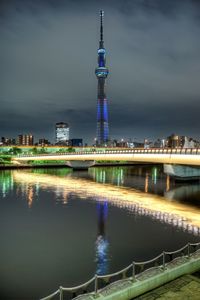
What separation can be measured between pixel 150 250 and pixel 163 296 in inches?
409

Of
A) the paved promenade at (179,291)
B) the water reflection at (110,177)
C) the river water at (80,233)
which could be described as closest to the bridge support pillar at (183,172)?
the water reflection at (110,177)

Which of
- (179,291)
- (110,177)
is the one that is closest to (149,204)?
(179,291)

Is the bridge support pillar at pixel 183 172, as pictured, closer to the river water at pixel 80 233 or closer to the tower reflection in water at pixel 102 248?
the river water at pixel 80 233

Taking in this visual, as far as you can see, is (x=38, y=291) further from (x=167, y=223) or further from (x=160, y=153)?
(x=160, y=153)

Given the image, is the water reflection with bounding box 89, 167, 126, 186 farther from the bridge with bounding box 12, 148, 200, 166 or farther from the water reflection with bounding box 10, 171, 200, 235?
the water reflection with bounding box 10, 171, 200, 235

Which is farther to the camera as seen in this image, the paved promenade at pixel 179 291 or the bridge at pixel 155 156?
the bridge at pixel 155 156

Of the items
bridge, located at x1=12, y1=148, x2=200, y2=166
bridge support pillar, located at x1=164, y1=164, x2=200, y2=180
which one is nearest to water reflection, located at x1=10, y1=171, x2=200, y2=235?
bridge, located at x1=12, y1=148, x2=200, y2=166

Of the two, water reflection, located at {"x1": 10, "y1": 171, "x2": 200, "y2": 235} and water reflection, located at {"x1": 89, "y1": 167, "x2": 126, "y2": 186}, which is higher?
water reflection, located at {"x1": 89, "y1": 167, "x2": 126, "y2": 186}

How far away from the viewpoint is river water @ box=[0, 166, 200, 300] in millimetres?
16781

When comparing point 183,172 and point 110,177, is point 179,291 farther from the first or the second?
point 110,177

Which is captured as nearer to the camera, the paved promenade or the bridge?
the paved promenade

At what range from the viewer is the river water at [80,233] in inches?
661

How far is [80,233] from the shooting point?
2550 centimetres

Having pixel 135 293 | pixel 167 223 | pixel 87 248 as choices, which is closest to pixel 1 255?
pixel 87 248
